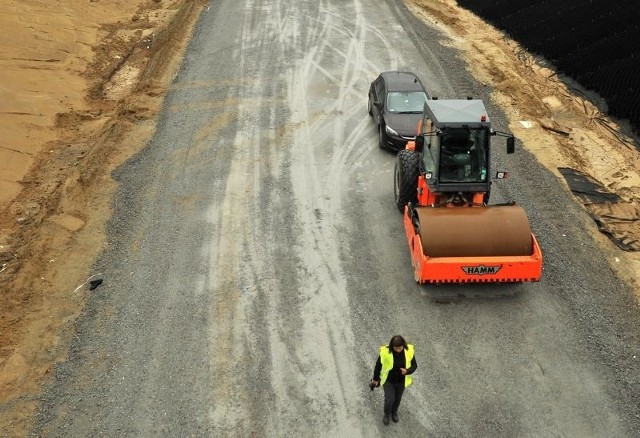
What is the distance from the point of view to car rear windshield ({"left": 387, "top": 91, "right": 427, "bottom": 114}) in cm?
1585

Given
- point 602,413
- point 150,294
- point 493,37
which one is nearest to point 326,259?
point 150,294

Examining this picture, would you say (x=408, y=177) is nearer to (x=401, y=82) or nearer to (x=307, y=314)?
(x=307, y=314)

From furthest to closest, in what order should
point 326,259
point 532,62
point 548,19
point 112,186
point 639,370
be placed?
1. point 548,19
2. point 532,62
3. point 112,186
4. point 326,259
5. point 639,370

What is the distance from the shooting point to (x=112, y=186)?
47.1 feet

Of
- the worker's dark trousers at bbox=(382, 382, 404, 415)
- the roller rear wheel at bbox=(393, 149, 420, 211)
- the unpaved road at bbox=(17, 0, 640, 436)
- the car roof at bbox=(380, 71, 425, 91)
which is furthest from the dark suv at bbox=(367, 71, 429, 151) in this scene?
the worker's dark trousers at bbox=(382, 382, 404, 415)

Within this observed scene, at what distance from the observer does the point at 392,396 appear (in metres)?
8.08

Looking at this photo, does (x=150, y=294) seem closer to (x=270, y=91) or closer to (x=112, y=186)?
(x=112, y=186)

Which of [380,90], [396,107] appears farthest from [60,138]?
[396,107]

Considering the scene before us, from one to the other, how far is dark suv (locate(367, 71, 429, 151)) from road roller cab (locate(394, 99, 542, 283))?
3.18m

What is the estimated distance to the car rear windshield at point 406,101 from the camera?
1585 cm

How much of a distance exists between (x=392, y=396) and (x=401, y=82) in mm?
10615

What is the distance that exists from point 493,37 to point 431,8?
4.48m

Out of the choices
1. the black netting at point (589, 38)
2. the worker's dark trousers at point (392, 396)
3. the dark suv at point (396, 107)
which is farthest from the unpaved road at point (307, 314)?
the black netting at point (589, 38)

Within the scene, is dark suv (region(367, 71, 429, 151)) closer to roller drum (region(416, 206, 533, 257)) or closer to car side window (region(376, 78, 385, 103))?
car side window (region(376, 78, 385, 103))
